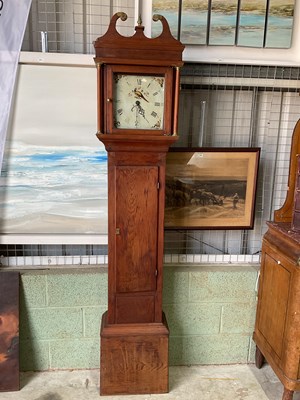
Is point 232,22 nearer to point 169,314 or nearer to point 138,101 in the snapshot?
point 138,101

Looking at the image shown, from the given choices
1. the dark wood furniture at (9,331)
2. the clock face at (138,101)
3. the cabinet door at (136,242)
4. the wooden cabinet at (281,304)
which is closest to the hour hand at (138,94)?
the clock face at (138,101)

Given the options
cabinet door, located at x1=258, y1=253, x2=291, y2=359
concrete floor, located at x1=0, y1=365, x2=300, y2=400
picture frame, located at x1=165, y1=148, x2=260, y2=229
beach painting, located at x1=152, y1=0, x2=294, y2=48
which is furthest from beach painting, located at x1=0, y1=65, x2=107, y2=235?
cabinet door, located at x1=258, y1=253, x2=291, y2=359

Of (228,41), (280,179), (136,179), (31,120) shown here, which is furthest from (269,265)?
(31,120)

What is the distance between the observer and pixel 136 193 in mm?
1813

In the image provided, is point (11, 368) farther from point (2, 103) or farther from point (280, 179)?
point (280, 179)

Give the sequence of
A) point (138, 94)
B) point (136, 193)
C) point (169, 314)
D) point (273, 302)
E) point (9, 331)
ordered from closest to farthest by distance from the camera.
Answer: point (138, 94)
point (136, 193)
point (273, 302)
point (9, 331)
point (169, 314)

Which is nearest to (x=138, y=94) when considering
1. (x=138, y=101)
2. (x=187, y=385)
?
(x=138, y=101)

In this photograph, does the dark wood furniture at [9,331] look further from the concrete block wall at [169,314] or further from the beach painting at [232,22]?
the beach painting at [232,22]

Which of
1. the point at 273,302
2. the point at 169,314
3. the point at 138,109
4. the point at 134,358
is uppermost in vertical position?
the point at 138,109

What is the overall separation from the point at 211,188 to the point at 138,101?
2.42ft

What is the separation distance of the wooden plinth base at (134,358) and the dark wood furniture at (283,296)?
0.57 metres

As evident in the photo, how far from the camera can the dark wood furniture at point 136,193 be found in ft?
5.41

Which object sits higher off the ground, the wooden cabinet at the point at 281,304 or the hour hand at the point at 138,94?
the hour hand at the point at 138,94

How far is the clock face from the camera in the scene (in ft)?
5.55
